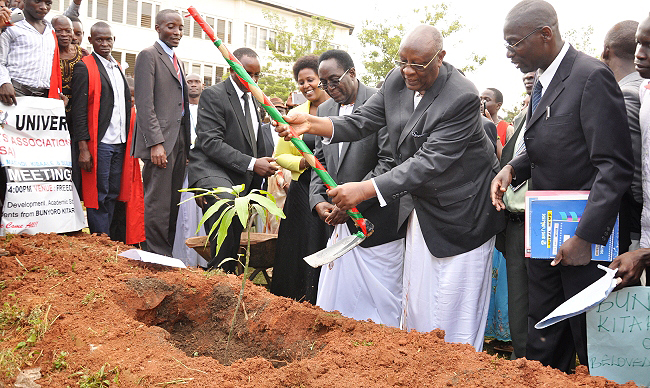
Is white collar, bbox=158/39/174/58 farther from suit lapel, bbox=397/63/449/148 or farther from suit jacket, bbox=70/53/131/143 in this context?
suit lapel, bbox=397/63/449/148

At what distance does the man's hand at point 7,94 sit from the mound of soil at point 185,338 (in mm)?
1264

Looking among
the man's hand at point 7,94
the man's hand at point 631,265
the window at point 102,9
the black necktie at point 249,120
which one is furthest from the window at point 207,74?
the man's hand at point 631,265

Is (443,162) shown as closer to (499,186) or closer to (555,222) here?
(499,186)

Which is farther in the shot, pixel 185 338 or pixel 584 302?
pixel 185 338

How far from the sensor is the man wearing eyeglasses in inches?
132

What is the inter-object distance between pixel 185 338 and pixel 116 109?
342cm

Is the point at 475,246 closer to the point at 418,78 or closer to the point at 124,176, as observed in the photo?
the point at 418,78

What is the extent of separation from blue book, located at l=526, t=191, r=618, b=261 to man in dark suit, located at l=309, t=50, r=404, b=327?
138cm

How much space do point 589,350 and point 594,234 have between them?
55cm

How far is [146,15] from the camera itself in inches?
1126

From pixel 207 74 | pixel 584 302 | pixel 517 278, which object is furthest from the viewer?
pixel 207 74

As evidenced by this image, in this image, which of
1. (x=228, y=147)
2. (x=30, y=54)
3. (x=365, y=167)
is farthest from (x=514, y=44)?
(x=30, y=54)

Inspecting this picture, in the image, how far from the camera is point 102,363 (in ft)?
7.79

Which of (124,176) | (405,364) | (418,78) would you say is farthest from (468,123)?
(124,176)
